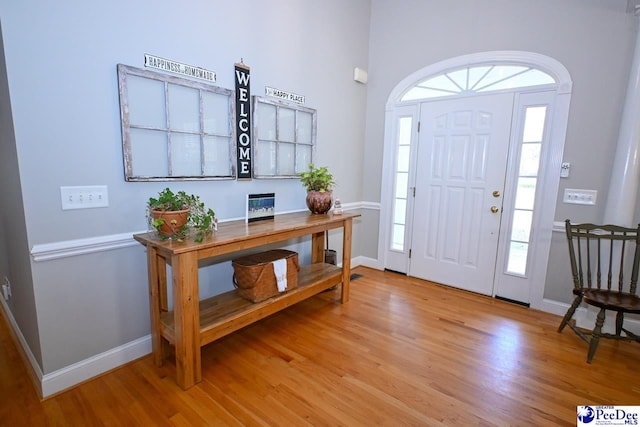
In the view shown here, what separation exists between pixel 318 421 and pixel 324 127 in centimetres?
266

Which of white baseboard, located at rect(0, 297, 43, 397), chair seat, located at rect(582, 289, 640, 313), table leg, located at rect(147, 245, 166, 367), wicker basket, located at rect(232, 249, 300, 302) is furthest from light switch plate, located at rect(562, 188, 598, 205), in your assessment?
white baseboard, located at rect(0, 297, 43, 397)

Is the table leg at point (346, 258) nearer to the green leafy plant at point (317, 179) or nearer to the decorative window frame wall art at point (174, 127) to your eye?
the green leafy plant at point (317, 179)

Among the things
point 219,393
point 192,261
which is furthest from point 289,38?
point 219,393

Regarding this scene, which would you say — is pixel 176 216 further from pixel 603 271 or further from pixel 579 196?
pixel 603 271

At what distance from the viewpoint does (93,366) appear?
1.91 meters

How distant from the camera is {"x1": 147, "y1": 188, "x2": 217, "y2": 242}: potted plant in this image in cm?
175

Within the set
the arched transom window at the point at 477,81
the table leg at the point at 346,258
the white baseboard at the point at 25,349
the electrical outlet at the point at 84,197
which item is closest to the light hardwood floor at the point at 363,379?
the white baseboard at the point at 25,349

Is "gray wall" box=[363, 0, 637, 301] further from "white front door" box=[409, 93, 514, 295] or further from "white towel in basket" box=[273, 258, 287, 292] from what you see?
"white towel in basket" box=[273, 258, 287, 292]

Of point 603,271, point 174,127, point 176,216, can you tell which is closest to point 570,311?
point 603,271

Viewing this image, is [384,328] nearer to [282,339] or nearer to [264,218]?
[282,339]

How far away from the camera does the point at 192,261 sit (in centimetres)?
172

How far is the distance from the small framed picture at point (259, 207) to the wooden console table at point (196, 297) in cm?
7

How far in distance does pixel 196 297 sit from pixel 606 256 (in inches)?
125

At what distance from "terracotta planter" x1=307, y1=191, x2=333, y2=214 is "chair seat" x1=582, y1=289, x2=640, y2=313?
2092 mm
